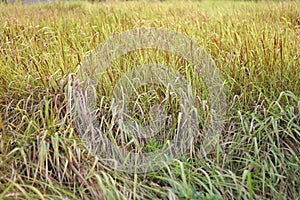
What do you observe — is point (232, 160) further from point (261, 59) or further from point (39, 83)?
point (39, 83)

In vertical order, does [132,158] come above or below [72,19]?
below

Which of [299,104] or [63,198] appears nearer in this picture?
[63,198]

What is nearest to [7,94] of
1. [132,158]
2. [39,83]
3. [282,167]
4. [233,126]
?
[39,83]

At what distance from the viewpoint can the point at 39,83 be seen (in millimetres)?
2092

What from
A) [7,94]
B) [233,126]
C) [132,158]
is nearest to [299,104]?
[233,126]

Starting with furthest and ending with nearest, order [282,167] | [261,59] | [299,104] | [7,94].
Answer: [261,59]
[7,94]
[299,104]
[282,167]

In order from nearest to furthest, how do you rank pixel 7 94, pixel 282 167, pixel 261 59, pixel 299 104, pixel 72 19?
1. pixel 282 167
2. pixel 299 104
3. pixel 7 94
4. pixel 261 59
5. pixel 72 19

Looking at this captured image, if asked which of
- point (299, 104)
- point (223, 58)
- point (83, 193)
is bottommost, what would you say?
point (83, 193)

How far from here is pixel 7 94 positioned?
2066 millimetres

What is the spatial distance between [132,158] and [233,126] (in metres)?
0.59

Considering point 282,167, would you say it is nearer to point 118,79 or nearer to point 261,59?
point 261,59

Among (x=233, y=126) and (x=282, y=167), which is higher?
(x=233, y=126)

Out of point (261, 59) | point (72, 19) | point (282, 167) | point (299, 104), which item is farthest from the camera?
point (72, 19)

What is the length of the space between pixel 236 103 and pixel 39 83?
1.18 m
